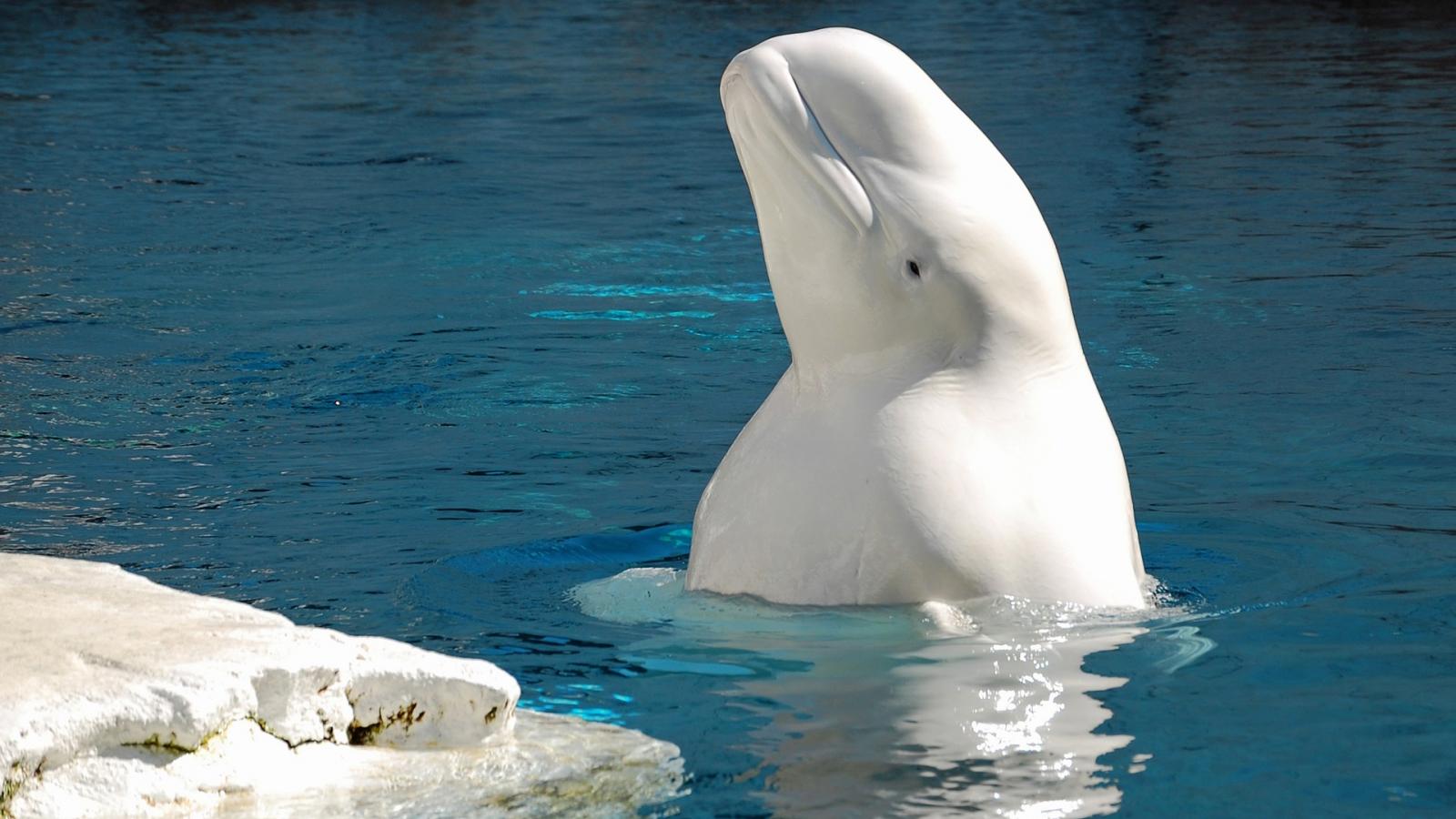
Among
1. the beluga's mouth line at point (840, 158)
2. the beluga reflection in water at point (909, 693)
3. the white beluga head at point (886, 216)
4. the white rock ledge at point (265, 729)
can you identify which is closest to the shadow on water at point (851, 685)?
the beluga reflection in water at point (909, 693)

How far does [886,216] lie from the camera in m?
4.07

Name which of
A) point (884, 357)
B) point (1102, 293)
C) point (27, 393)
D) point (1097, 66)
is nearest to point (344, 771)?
point (884, 357)

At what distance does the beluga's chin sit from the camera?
399 centimetres

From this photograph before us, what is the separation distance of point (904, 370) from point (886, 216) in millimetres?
299

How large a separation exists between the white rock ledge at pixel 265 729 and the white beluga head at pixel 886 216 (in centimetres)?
102

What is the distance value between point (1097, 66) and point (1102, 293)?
1046cm

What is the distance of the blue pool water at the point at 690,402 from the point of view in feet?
12.2

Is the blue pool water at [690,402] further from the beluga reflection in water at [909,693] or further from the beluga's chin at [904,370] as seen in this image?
the beluga's chin at [904,370]

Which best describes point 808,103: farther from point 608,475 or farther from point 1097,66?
point 1097,66

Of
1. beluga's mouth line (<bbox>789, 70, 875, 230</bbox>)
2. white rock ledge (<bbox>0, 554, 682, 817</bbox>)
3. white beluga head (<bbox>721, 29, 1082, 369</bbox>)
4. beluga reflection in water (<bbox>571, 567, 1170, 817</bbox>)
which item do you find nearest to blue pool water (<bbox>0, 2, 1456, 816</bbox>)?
beluga reflection in water (<bbox>571, 567, 1170, 817</bbox>)

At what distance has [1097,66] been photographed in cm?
1939

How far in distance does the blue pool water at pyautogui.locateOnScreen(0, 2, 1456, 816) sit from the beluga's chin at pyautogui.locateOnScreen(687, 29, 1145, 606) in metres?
0.13

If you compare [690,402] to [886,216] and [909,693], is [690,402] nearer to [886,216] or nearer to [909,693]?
[886,216]

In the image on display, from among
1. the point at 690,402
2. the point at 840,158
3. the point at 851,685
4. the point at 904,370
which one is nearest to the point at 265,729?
the point at 851,685
